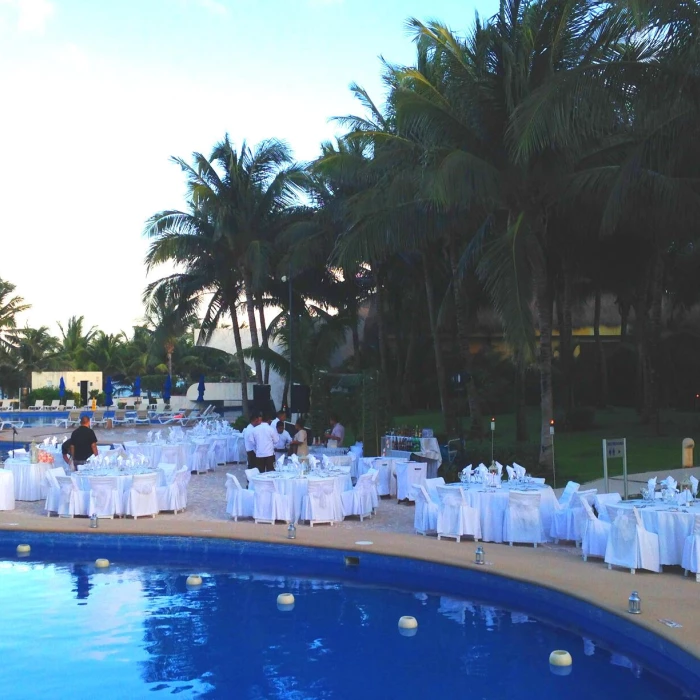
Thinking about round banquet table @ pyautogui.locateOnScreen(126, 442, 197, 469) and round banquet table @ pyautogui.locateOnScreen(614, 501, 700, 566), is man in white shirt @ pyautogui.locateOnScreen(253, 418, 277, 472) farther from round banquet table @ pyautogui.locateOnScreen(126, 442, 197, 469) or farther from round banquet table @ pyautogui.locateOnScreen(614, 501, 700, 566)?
round banquet table @ pyautogui.locateOnScreen(614, 501, 700, 566)

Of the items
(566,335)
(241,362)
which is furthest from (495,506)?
(241,362)

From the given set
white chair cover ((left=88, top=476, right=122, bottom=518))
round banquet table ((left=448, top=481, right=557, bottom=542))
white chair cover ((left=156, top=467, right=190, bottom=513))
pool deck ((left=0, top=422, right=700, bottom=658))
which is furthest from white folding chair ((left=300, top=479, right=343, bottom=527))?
white chair cover ((left=88, top=476, right=122, bottom=518))

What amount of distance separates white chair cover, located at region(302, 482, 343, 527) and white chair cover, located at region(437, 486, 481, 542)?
184cm

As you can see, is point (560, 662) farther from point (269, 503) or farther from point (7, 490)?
point (7, 490)

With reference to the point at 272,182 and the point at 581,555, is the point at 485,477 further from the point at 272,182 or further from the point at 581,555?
the point at 272,182

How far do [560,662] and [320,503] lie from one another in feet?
19.3

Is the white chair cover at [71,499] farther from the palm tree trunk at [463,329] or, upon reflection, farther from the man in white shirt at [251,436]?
the palm tree trunk at [463,329]

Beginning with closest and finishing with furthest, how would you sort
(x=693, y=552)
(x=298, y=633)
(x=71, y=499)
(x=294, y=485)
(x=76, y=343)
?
(x=298, y=633) → (x=693, y=552) → (x=294, y=485) → (x=71, y=499) → (x=76, y=343)

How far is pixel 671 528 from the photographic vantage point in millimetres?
9484

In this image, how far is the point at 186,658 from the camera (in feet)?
24.9

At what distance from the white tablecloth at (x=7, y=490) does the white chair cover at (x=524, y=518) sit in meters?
8.10

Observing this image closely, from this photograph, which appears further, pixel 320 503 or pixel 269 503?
pixel 269 503

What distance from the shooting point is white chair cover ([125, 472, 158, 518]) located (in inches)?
523

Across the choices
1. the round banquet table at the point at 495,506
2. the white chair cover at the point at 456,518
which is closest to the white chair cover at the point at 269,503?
the white chair cover at the point at 456,518
